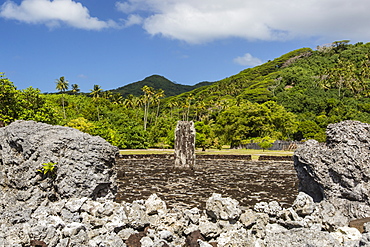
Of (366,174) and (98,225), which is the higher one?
(366,174)

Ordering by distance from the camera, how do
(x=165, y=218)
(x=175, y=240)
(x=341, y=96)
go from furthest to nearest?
(x=341, y=96) → (x=165, y=218) → (x=175, y=240)

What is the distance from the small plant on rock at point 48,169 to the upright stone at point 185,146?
50.2ft

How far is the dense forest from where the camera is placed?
130 feet

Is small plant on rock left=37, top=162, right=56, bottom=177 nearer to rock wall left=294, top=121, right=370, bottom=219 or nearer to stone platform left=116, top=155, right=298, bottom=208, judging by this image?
stone platform left=116, top=155, right=298, bottom=208

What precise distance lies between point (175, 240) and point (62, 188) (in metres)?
3.43

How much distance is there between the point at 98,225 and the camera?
7578 millimetres

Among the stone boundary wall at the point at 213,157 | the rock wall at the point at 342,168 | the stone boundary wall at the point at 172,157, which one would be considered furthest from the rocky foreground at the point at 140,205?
the stone boundary wall at the point at 172,157

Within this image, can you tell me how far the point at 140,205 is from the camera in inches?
328

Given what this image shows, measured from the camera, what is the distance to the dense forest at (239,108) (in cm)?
3959

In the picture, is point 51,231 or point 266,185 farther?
point 266,185

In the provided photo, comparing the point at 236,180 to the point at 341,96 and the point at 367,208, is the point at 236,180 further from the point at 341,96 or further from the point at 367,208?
the point at 341,96

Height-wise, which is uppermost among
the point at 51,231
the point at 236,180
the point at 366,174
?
the point at 366,174

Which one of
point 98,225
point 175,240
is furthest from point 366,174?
point 98,225

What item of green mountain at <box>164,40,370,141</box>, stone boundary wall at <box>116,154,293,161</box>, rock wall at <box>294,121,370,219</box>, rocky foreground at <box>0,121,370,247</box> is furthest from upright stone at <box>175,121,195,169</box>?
green mountain at <box>164,40,370,141</box>
